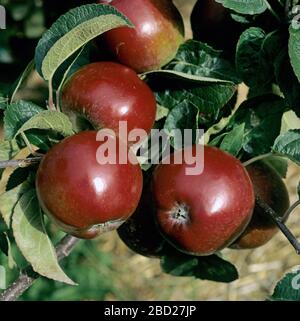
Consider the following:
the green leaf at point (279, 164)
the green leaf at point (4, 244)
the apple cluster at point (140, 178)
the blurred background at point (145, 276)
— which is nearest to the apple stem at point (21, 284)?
the green leaf at point (4, 244)

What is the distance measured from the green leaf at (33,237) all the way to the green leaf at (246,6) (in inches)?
12.3

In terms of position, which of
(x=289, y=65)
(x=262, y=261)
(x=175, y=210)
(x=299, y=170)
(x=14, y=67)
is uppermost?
(x=289, y=65)

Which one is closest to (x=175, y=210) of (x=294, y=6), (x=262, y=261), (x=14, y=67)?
(x=294, y=6)

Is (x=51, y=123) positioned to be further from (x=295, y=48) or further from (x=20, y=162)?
(x=295, y=48)

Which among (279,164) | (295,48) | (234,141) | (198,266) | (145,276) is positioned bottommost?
(145,276)

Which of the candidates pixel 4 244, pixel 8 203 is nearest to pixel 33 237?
pixel 8 203

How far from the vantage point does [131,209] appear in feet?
2.62

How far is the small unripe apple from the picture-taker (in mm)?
934

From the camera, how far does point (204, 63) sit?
3.00 ft

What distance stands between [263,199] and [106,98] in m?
0.26

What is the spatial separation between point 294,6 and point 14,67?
1067 mm

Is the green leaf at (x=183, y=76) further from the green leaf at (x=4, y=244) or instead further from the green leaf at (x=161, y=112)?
the green leaf at (x=4, y=244)

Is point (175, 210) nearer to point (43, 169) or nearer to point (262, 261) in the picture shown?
point (43, 169)

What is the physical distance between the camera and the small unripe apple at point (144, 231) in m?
0.93
